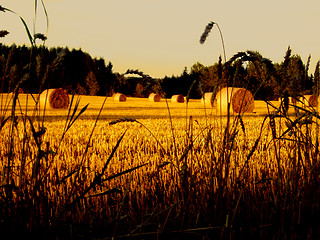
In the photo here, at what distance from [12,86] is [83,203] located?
1.00 m

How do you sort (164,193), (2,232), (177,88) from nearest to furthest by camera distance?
(2,232), (164,193), (177,88)

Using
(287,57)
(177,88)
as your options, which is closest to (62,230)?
(287,57)

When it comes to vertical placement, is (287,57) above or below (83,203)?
above

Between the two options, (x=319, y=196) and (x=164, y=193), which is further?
(x=164, y=193)

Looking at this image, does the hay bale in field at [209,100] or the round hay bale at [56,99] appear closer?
the hay bale in field at [209,100]

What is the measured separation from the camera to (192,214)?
1626mm

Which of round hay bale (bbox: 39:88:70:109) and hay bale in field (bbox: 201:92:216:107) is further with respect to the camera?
round hay bale (bbox: 39:88:70:109)

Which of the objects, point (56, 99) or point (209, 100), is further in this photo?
point (209, 100)

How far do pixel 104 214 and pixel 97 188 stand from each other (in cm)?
67

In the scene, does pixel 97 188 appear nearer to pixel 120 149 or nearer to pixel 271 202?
pixel 271 202

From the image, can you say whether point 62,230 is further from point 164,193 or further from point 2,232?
point 164,193

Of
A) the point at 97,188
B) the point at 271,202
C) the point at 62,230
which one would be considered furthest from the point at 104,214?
the point at 271,202

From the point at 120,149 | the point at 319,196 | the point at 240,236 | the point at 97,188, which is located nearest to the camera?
the point at 240,236

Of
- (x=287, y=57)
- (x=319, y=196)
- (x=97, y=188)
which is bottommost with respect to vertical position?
(x=97, y=188)
